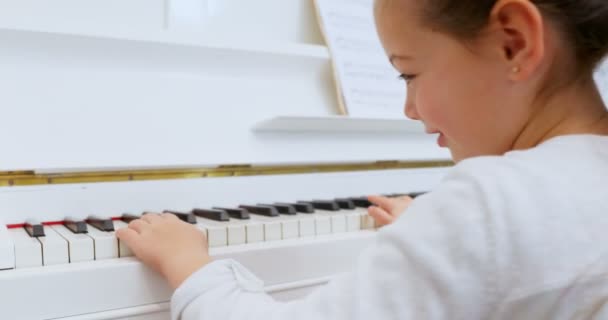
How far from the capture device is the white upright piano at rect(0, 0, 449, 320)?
674mm

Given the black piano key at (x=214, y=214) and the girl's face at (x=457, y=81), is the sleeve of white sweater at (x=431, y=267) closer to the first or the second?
the girl's face at (x=457, y=81)

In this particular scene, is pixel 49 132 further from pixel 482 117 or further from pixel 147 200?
pixel 482 117

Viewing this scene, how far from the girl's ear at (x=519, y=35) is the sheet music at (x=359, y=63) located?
2.11ft

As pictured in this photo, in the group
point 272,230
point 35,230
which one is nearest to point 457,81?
point 272,230

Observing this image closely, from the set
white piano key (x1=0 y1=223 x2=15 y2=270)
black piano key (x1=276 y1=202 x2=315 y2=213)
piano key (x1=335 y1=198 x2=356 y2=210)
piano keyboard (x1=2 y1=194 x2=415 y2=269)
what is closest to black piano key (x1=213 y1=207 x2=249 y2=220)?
piano keyboard (x1=2 y1=194 x2=415 y2=269)

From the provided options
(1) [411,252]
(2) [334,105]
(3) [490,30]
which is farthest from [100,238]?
(2) [334,105]

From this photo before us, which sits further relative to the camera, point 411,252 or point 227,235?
point 227,235

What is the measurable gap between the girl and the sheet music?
0.51 metres

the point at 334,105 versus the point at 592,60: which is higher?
the point at 592,60

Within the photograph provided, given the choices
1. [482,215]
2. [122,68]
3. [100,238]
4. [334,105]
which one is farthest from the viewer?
[334,105]

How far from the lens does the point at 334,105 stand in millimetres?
1250

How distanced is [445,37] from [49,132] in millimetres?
667

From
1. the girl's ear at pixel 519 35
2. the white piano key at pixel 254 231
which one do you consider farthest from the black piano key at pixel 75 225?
the girl's ear at pixel 519 35

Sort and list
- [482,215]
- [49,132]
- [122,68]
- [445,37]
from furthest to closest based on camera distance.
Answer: [122,68]
[49,132]
[445,37]
[482,215]
